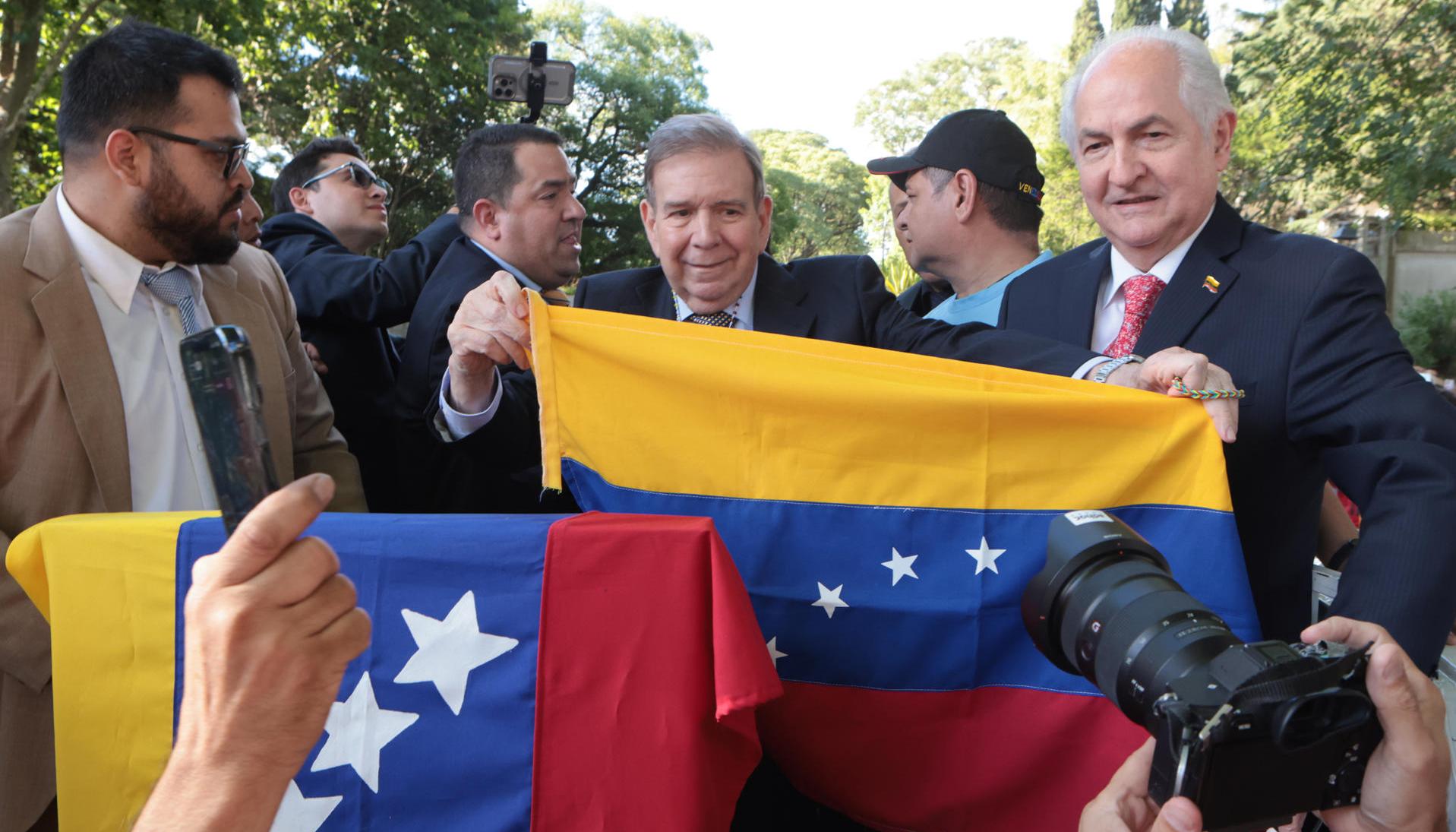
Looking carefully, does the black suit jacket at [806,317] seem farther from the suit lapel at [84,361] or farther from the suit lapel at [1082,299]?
the suit lapel at [84,361]

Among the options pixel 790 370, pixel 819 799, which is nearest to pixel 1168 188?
pixel 790 370

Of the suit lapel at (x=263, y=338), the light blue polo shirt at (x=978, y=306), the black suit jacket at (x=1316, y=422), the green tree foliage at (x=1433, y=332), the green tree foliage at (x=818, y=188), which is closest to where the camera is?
the black suit jacket at (x=1316, y=422)

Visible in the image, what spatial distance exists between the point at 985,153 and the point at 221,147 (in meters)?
2.76

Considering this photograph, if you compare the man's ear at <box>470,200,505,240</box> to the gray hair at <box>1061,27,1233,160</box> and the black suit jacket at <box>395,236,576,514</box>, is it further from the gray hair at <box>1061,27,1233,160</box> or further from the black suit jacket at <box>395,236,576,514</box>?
the gray hair at <box>1061,27,1233,160</box>

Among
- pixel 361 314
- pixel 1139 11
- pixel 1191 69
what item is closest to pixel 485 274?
pixel 361 314

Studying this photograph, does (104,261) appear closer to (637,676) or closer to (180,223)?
(180,223)

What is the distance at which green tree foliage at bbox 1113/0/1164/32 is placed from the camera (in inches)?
1526

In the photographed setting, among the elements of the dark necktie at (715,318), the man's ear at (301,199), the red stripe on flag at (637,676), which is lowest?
the red stripe on flag at (637,676)

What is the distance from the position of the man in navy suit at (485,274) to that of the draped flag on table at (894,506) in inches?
14.7

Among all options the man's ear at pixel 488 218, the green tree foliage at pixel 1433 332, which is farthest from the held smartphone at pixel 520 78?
the green tree foliage at pixel 1433 332

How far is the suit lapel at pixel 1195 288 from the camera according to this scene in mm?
2475

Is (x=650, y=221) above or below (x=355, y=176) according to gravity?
below

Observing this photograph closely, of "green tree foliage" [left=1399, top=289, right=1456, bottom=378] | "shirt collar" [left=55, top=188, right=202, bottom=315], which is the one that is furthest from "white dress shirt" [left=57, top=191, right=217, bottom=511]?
"green tree foliage" [left=1399, top=289, right=1456, bottom=378]

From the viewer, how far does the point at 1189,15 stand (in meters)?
39.8
